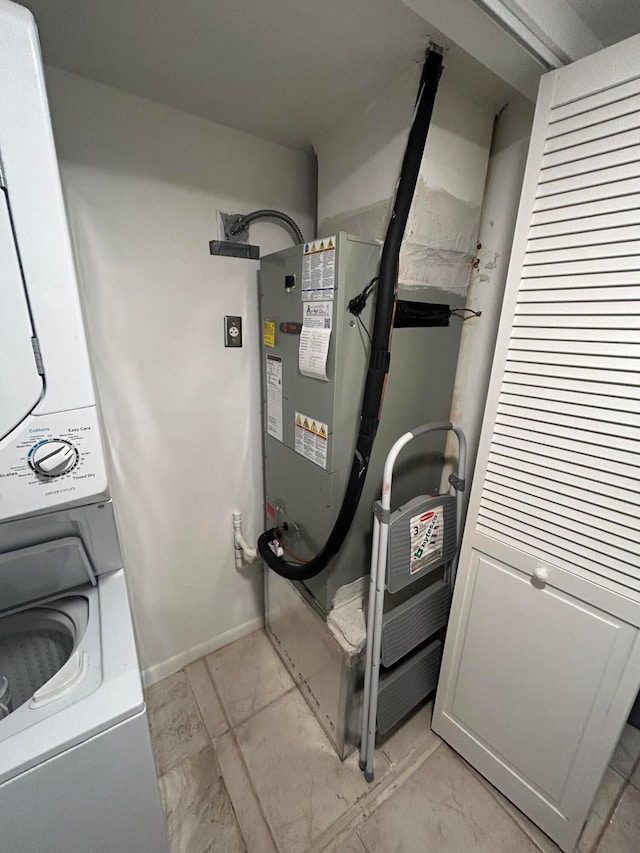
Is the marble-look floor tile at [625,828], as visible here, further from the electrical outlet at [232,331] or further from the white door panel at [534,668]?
the electrical outlet at [232,331]

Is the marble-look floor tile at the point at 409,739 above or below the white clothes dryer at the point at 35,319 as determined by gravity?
below

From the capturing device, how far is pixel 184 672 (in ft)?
5.58

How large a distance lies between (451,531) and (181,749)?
1367 millimetres

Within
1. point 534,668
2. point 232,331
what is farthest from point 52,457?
point 534,668

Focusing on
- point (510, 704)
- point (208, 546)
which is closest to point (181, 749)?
point (208, 546)

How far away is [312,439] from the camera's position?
1200 mm

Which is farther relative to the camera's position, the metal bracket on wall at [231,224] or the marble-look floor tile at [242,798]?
the metal bracket on wall at [231,224]

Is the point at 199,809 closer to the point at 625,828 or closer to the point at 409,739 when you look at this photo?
the point at 409,739

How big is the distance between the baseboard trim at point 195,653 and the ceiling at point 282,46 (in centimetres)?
225

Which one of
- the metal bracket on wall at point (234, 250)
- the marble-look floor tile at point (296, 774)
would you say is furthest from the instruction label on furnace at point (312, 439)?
the marble-look floor tile at point (296, 774)

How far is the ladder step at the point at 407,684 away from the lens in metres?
1.28

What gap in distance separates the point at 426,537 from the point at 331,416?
53 cm

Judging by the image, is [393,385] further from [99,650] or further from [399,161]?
[99,650]

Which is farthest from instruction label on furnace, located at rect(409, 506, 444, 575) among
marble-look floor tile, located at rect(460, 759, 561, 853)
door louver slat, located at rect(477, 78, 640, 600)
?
marble-look floor tile, located at rect(460, 759, 561, 853)
